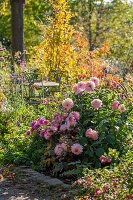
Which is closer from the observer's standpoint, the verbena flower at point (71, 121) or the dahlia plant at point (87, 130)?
the dahlia plant at point (87, 130)

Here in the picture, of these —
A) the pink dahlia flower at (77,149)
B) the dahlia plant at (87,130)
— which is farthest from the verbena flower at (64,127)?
the pink dahlia flower at (77,149)

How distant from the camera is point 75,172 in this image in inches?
149

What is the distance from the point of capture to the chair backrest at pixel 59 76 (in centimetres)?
887

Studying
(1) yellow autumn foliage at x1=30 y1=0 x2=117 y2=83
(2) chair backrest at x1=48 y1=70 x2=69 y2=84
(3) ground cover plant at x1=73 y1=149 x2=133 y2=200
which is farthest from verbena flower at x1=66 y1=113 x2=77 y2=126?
(1) yellow autumn foliage at x1=30 y1=0 x2=117 y2=83

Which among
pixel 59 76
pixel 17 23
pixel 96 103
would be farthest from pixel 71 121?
pixel 17 23

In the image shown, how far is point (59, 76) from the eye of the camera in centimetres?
Result: 898

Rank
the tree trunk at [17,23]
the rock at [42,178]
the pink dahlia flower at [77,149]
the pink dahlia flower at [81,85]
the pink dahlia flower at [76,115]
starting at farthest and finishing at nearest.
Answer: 1. the tree trunk at [17,23]
2. the pink dahlia flower at [81,85]
3. the pink dahlia flower at [76,115]
4. the pink dahlia flower at [77,149]
5. the rock at [42,178]

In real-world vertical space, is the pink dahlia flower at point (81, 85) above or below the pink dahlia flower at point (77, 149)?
above

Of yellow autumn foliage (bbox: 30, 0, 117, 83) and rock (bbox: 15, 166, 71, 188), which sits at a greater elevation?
yellow autumn foliage (bbox: 30, 0, 117, 83)

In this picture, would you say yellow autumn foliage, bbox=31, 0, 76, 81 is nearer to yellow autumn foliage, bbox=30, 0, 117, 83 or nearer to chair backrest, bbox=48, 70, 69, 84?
yellow autumn foliage, bbox=30, 0, 117, 83

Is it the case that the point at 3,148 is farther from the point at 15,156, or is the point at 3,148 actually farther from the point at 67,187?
the point at 67,187

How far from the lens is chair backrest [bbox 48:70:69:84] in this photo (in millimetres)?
8874

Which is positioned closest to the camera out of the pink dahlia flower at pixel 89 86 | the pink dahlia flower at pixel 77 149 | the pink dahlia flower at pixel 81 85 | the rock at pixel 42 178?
the rock at pixel 42 178

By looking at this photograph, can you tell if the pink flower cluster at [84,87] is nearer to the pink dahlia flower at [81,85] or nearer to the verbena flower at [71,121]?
the pink dahlia flower at [81,85]
